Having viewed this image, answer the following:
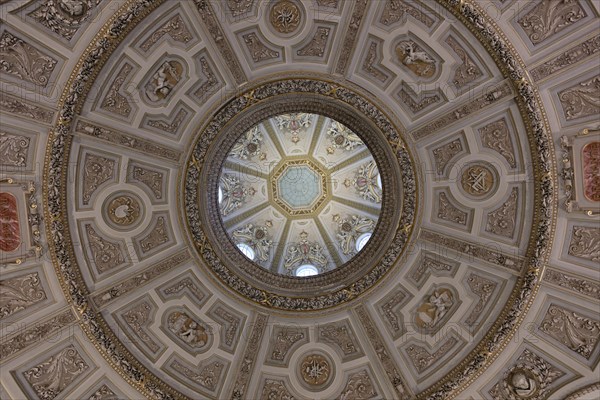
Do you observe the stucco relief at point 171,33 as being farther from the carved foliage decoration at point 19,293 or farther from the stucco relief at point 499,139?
the stucco relief at point 499,139

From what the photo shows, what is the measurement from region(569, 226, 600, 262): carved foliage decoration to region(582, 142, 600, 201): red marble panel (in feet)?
3.22

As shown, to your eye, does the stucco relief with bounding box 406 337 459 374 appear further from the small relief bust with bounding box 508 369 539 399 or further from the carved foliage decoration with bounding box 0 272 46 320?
the carved foliage decoration with bounding box 0 272 46 320

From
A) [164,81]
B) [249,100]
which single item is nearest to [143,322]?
[164,81]

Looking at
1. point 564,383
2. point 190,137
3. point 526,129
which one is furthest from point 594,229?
point 190,137

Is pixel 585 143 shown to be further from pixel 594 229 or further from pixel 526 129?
pixel 594 229

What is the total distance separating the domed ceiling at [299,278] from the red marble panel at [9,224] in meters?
0.05

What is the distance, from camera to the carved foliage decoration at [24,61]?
1225cm

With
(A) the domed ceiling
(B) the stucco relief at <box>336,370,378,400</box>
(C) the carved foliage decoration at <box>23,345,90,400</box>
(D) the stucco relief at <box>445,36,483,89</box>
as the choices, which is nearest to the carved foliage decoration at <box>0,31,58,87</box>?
(A) the domed ceiling

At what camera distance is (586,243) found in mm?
13445

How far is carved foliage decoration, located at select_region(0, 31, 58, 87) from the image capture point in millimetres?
12250

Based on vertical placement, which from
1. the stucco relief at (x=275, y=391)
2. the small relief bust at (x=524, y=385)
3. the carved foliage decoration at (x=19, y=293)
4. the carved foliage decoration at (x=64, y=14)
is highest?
the carved foliage decoration at (x=64, y=14)

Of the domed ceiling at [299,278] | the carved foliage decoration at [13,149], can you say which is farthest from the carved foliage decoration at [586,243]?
the carved foliage decoration at [13,149]

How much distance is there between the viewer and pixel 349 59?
14.0 metres

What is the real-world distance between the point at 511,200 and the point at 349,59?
247 inches
